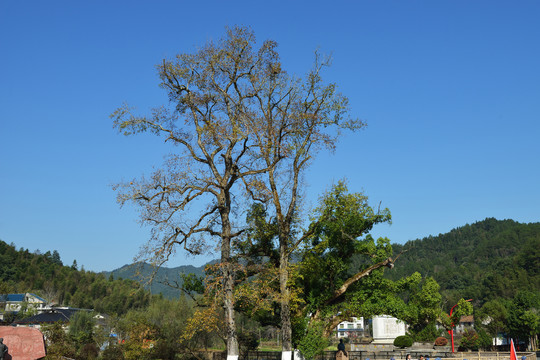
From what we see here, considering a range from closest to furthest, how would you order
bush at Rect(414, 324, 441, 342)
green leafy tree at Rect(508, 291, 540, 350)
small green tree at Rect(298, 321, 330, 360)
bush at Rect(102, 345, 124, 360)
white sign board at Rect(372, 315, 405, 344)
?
small green tree at Rect(298, 321, 330, 360) < bush at Rect(102, 345, 124, 360) < bush at Rect(414, 324, 441, 342) < green leafy tree at Rect(508, 291, 540, 350) < white sign board at Rect(372, 315, 405, 344)

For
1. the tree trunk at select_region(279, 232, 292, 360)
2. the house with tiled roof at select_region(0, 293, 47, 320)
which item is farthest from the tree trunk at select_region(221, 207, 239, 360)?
the house with tiled roof at select_region(0, 293, 47, 320)

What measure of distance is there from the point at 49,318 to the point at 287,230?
4853cm

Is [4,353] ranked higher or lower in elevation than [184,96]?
lower

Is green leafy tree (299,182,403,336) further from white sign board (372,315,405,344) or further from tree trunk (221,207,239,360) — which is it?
white sign board (372,315,405,344)

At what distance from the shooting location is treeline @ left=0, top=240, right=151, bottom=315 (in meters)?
130

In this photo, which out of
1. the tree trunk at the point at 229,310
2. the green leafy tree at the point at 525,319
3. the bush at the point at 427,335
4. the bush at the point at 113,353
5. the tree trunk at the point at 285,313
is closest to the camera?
the tree trunk at the point at 229,310

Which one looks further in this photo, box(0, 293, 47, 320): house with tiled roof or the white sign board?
the white sign board

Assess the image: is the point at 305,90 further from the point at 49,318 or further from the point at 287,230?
the point at 49,318

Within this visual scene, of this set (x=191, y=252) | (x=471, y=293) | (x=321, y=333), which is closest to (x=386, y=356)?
(x=321, y=333)

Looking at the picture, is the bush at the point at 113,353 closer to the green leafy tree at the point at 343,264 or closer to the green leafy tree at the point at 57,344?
the green leafy tree at the point at 57,344

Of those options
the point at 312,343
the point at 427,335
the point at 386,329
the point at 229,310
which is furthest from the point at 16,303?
the point at 229,310

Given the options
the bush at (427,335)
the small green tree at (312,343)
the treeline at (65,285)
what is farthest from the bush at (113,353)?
the treeline at (65,285)

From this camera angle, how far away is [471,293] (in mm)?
140375

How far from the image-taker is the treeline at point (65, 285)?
130m
